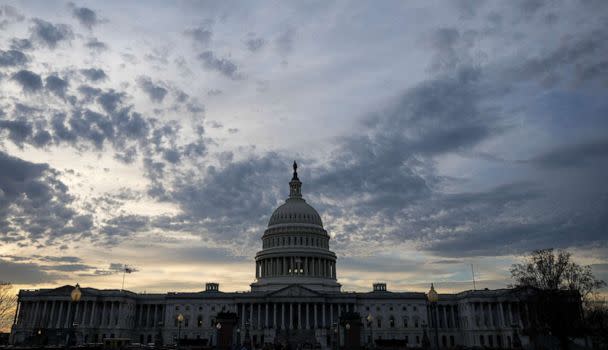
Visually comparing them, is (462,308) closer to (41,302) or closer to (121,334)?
(121,334)

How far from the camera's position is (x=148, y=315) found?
135625 mm

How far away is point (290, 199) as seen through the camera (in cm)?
16425

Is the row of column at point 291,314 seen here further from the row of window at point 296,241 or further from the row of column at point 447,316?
the row of window at point 296,241

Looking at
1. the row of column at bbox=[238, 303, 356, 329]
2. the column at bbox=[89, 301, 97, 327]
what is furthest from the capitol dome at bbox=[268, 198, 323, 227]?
the column at bbox=[89, 301, 97, 327]

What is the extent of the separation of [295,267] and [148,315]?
43.1 meters

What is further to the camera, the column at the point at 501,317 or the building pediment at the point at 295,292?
the building pediment at the point at 295,292

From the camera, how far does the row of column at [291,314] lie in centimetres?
12769

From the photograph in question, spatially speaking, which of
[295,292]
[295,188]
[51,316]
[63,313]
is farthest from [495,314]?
[51,316]

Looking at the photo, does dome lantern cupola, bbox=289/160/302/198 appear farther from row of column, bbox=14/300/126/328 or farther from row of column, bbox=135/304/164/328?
row of column, bbox=14/300/126/328

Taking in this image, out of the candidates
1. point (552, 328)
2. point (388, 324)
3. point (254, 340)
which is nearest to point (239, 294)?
point (254, 340)

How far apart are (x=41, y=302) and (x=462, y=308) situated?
108393 mm

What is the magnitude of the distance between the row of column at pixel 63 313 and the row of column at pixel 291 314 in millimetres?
33246

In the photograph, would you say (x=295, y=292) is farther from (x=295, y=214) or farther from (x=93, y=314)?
(x=93, y=314)

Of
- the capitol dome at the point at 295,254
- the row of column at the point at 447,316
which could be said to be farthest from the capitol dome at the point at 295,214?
the row of column at the point at 447,316
